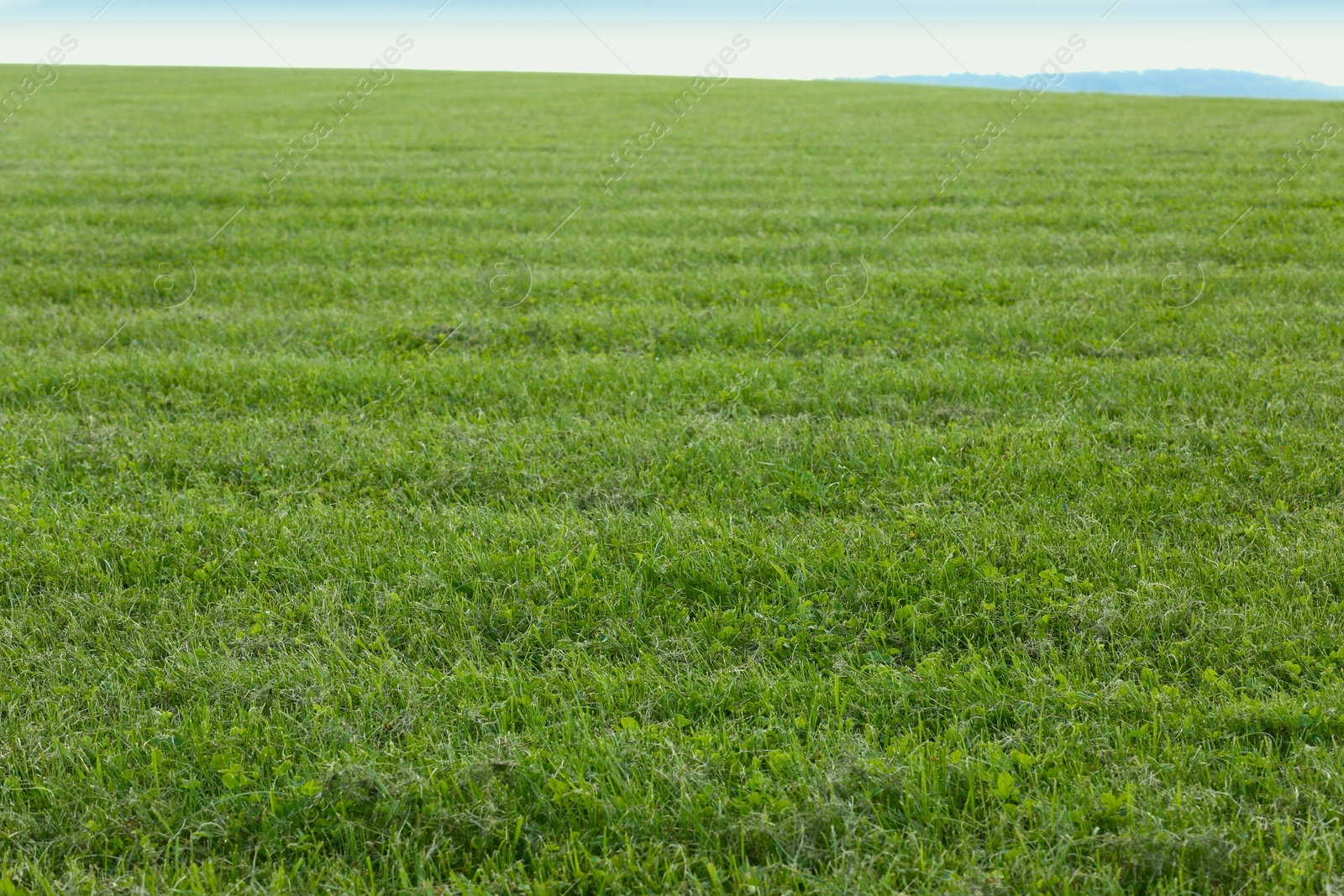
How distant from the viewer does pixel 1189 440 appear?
4934mm

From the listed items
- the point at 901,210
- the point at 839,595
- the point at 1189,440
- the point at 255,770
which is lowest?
the point at 255,770

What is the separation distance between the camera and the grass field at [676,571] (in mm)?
2689

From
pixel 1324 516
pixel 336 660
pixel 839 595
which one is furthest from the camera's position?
pixel 1324 516

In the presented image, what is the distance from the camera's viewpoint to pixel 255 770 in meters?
2.90

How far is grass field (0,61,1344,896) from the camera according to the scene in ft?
8.82

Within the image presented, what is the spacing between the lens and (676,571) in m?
3.90

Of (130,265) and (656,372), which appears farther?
(130,265)

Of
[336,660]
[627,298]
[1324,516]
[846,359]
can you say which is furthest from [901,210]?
[336,660]

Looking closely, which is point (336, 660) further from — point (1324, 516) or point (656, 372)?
point (1324, 516)

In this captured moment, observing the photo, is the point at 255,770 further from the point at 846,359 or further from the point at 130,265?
the point at 130,265

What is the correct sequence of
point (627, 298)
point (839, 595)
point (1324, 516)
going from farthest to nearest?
1. point (627, 298)
2. point (1324, 516)
3. point (839, 595)

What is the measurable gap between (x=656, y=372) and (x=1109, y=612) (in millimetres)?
3308

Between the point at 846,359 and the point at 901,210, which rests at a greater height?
the point at 901,210

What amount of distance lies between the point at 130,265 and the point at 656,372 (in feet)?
20.2
